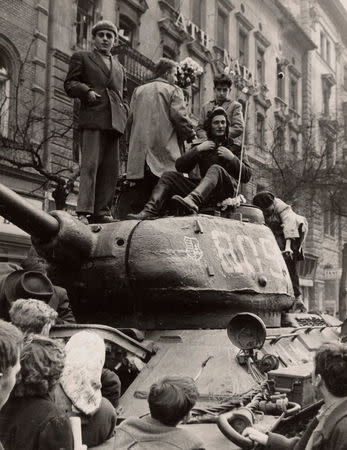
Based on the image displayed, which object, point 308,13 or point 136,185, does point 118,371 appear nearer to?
point 136,185

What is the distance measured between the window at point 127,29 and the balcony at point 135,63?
A: 0.70 metres

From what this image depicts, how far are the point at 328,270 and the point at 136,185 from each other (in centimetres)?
2768

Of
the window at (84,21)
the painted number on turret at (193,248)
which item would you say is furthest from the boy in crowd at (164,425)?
the window at (84,21)

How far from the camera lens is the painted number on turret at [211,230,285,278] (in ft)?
20.5

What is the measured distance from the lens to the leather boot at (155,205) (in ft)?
22.0

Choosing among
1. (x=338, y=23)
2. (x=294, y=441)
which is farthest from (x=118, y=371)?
(x=338, y=23)

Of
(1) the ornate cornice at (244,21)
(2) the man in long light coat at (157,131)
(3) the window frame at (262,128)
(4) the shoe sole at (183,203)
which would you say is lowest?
(4) the shoe sole at (183,203)

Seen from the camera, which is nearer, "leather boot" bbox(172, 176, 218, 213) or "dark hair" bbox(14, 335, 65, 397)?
"dark hair" bbox(14, 335, 65, 397)

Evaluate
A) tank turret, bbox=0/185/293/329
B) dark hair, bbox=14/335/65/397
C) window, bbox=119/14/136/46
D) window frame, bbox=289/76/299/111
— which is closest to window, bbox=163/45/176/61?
window, bbox=119/14/136/46

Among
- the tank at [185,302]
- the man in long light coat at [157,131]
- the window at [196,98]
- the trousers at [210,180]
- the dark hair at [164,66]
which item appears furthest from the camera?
the window at [196,98]

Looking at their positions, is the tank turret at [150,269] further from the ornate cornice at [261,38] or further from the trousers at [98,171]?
the ornate cornice at [261,38]

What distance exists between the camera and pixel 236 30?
1216 inches

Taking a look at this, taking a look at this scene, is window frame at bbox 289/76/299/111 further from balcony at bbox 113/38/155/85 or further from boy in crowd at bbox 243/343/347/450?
boy in crowd at bbox 243/343/347/450

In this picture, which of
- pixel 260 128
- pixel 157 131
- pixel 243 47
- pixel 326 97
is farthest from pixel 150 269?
pixel 326 97
